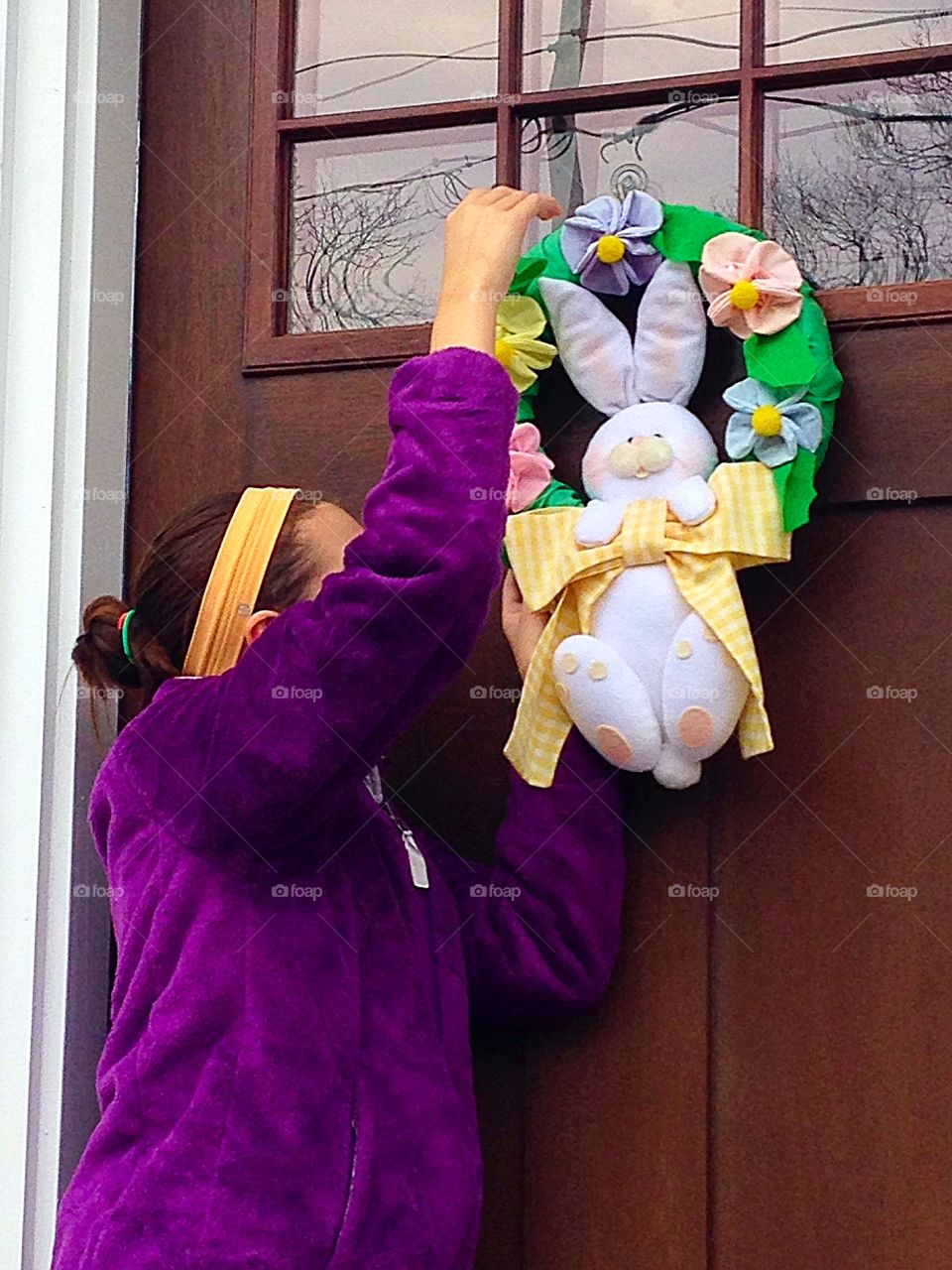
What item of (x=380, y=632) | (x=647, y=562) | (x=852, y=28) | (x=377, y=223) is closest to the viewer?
(x=380, y=632)

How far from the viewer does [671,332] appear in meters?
1.19

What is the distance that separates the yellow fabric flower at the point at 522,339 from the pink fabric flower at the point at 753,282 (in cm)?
13

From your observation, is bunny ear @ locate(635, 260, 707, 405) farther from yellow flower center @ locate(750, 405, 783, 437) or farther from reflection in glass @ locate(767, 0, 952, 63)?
reflection in glass @ locate(767, 0, 952, 63)

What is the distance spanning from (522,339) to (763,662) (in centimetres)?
28

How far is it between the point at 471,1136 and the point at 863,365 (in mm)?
571

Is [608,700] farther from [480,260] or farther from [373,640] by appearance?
[480,260]

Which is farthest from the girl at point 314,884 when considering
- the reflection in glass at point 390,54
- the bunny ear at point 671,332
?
the reflection in glass at point 390,54

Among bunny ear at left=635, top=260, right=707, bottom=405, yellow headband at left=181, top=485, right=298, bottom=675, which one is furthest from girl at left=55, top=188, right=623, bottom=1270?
bunny ear at left=635, top=260, right=707, bottom=405

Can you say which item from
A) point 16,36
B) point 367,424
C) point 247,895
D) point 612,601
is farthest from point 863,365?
point 16,36

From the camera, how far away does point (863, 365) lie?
120 centimetres

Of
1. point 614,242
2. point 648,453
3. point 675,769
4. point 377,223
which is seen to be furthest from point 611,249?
point 675,769

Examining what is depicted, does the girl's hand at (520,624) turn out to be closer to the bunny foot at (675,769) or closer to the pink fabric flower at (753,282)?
the bunny foot at (675,769)

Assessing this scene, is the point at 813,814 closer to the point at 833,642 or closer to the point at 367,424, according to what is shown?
the point at 833,642

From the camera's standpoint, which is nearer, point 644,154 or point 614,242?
point 614,242
